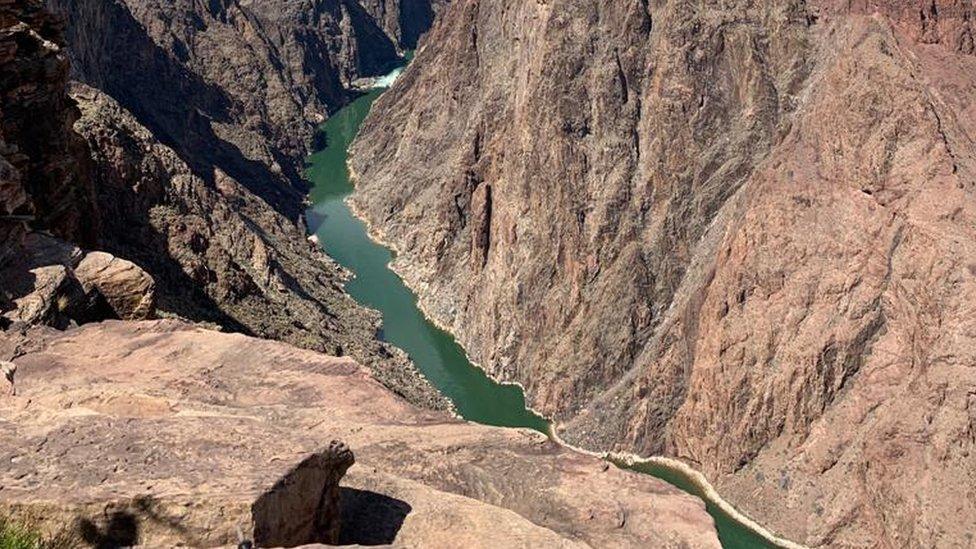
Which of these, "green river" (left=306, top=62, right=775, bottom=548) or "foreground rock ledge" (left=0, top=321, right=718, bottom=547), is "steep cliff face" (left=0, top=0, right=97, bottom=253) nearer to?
"foreground rock ledge" (left=0, top=321, right=718, bottom=547)

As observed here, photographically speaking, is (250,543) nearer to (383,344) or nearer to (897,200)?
(897,200)

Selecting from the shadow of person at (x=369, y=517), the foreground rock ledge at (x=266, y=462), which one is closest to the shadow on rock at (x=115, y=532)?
the foreground rock ledge at (x=266, y=462)

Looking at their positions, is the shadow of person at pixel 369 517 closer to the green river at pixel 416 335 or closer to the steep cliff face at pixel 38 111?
the steep cliff face at pixel 38 111

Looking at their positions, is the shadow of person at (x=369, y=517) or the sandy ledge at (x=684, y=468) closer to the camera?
the shadow of person at (x=369, y=517)

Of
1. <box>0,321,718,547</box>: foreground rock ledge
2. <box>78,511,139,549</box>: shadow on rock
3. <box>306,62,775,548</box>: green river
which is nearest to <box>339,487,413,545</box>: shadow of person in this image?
<box>0,321,718,547</box>: foreground rock ledge

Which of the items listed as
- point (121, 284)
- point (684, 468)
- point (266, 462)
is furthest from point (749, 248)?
point (266, 462)

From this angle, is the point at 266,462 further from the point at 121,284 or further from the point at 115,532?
the point at 121,284

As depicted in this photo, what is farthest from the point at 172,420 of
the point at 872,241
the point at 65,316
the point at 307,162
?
the point at 307,162
